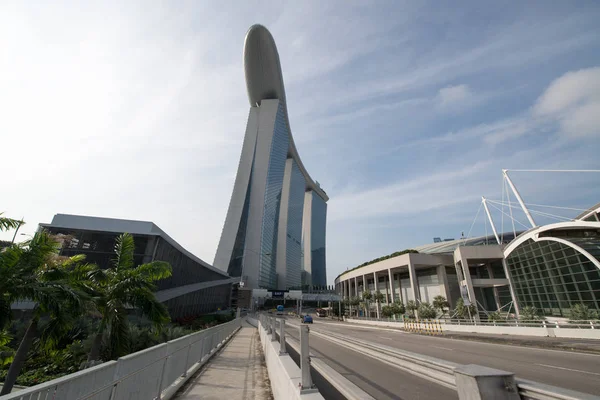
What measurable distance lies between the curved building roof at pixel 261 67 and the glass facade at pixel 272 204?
719cm

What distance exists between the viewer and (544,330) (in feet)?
73.0

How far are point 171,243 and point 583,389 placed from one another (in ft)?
103

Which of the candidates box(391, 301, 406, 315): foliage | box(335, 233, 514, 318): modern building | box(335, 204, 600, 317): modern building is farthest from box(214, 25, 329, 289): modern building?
box(335, 204, 600, 317): modern building

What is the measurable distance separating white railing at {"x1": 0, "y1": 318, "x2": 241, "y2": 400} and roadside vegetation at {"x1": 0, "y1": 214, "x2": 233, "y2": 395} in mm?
3717

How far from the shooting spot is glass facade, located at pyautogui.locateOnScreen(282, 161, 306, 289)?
12638 cm

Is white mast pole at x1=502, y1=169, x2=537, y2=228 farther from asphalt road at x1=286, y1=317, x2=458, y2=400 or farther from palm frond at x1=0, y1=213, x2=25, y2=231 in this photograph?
palm frond at x1=0, y1=213, x2=25, y2=231

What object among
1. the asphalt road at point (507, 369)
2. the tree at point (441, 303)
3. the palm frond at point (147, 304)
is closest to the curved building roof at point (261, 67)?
the tree at point (441, 303)

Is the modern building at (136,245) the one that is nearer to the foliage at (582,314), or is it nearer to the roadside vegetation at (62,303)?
the roadside vegetation at (62,303)

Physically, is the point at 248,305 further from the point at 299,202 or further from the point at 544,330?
the point at 544,330

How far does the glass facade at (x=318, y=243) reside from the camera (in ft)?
573

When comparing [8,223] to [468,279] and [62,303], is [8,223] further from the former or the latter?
[468,279]

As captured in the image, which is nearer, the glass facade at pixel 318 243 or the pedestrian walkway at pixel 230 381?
the pedestrian walkway at pixel 230 381

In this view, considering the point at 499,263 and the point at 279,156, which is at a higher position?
the point at 279,156

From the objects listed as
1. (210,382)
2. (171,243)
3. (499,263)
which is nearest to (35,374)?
(210,382)
